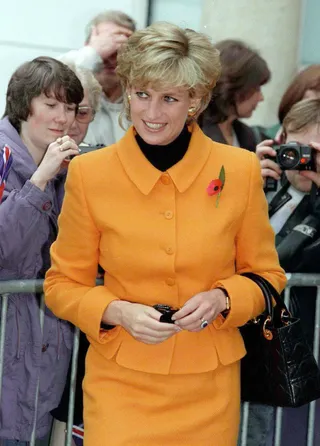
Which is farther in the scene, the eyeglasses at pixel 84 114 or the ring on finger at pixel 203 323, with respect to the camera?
the eyeglasses at pixel 84 114

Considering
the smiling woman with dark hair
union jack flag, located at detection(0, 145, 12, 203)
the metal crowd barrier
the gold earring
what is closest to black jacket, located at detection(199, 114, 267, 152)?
the smiling woman with dark hair

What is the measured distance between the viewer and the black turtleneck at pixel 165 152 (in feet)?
10.3

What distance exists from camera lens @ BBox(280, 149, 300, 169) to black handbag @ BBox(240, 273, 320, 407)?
0.91 meters

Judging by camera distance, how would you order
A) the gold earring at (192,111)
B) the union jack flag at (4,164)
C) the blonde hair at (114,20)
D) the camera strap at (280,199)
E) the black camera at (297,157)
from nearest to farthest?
the gold earring at (192,111) < the union jack flag at (4,164) < the black camera at (297,157) < the camera strap at (280,199) < the blonde hair at (114,20)

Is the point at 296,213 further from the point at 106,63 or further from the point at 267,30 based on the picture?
the point at 267,30

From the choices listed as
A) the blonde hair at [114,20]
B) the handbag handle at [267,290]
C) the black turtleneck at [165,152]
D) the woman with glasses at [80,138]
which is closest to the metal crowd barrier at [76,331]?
the woman with glasses at [80,138]

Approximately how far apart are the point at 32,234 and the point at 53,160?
27cm

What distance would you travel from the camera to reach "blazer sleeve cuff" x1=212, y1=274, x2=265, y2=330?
9.93ft

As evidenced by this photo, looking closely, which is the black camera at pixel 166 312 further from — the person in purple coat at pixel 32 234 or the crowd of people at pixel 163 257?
the person in purple coat at pixel 32 234

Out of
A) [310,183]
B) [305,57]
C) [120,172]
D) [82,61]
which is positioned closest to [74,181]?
[120,172]

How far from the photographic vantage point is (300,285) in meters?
3.80

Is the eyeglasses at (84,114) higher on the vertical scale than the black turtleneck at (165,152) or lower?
lower

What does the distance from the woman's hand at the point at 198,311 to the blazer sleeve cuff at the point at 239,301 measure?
46mm

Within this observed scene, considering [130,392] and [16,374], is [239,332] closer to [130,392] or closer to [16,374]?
[130,392]
